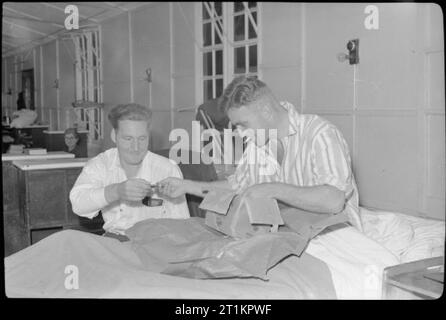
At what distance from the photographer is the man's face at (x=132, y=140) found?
1.90 m

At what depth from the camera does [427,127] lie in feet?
8.36

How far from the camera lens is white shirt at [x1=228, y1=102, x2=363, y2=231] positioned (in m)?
1.65

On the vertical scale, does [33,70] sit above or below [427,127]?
above

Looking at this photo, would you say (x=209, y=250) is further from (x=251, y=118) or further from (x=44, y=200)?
(x=44, y=200)

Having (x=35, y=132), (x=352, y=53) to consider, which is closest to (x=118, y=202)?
(x=35, y=132)

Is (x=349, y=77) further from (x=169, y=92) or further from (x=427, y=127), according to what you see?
(x=169, y=92)

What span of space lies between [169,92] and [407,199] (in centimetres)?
162

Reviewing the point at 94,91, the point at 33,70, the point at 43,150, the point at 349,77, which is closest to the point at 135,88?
the point at 94,91

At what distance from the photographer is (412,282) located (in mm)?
1377

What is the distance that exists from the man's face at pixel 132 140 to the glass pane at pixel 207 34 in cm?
198

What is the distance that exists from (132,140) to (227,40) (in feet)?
6.06
